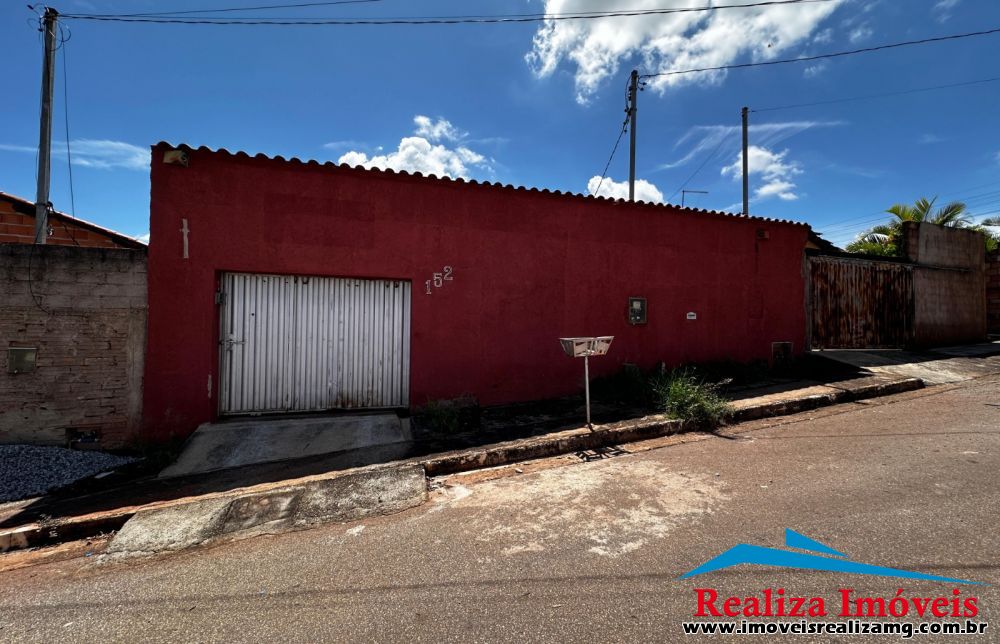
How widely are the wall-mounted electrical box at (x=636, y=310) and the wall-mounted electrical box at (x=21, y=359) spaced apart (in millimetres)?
8002

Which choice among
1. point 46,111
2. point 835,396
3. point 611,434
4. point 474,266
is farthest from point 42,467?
point 835,396

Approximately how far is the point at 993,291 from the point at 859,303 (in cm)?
710

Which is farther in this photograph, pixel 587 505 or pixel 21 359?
pixel 21 359

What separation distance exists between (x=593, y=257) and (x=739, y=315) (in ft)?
11.4

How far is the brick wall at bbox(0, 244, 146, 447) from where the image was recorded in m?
4.62

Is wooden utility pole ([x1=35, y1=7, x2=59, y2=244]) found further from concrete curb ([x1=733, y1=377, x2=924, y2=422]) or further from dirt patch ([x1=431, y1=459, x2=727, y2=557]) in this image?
concrete curb ([x1=733, y1=377, x2=924, y2=422])

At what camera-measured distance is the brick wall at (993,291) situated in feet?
39.6

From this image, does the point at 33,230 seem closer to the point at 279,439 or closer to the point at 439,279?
the point at 279,439

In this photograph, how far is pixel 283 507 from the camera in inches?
131

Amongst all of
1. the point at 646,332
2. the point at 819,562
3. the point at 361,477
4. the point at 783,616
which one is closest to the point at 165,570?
the point at 361,477

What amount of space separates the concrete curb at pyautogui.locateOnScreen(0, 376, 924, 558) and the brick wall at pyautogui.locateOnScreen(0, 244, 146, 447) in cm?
208

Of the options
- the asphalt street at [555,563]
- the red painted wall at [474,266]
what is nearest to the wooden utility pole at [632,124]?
the red painted wall at [474,266]

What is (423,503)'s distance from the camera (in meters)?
3.40

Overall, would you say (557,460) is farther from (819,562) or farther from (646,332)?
(646,332)
